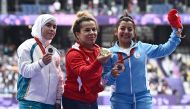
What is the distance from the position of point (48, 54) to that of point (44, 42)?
0.32 m

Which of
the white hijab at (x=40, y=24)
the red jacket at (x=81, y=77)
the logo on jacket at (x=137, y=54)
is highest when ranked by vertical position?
the white hijab at (x=40, y=24)

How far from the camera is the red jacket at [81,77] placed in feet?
13.0

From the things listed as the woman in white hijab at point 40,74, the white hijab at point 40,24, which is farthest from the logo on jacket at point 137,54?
the white hijab at point 40,24

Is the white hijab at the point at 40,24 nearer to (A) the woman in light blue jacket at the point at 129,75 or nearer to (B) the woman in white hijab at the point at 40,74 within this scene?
(B) the woman in white hijab at the point at 40,74

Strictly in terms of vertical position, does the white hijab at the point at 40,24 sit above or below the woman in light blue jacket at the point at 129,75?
above

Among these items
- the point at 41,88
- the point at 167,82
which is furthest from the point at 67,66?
the point at 167,82

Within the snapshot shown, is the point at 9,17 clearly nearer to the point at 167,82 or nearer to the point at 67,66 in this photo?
the point at 167,82

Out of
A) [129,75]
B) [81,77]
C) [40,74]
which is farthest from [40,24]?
[129,75]

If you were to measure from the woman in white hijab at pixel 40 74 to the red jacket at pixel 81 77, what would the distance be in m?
0.10

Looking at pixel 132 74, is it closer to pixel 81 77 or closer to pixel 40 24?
pixel 81 77

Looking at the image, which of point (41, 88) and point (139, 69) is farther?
point (139, 69)

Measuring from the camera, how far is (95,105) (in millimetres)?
4164

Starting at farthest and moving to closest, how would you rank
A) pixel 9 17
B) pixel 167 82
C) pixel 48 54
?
pixel 9 17
pixel 167 82
pixel 48 54

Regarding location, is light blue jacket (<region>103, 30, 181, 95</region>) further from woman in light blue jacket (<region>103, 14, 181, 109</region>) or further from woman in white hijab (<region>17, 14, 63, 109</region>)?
woman in white hijab (<region>17, 14, 63, 109</region>)
